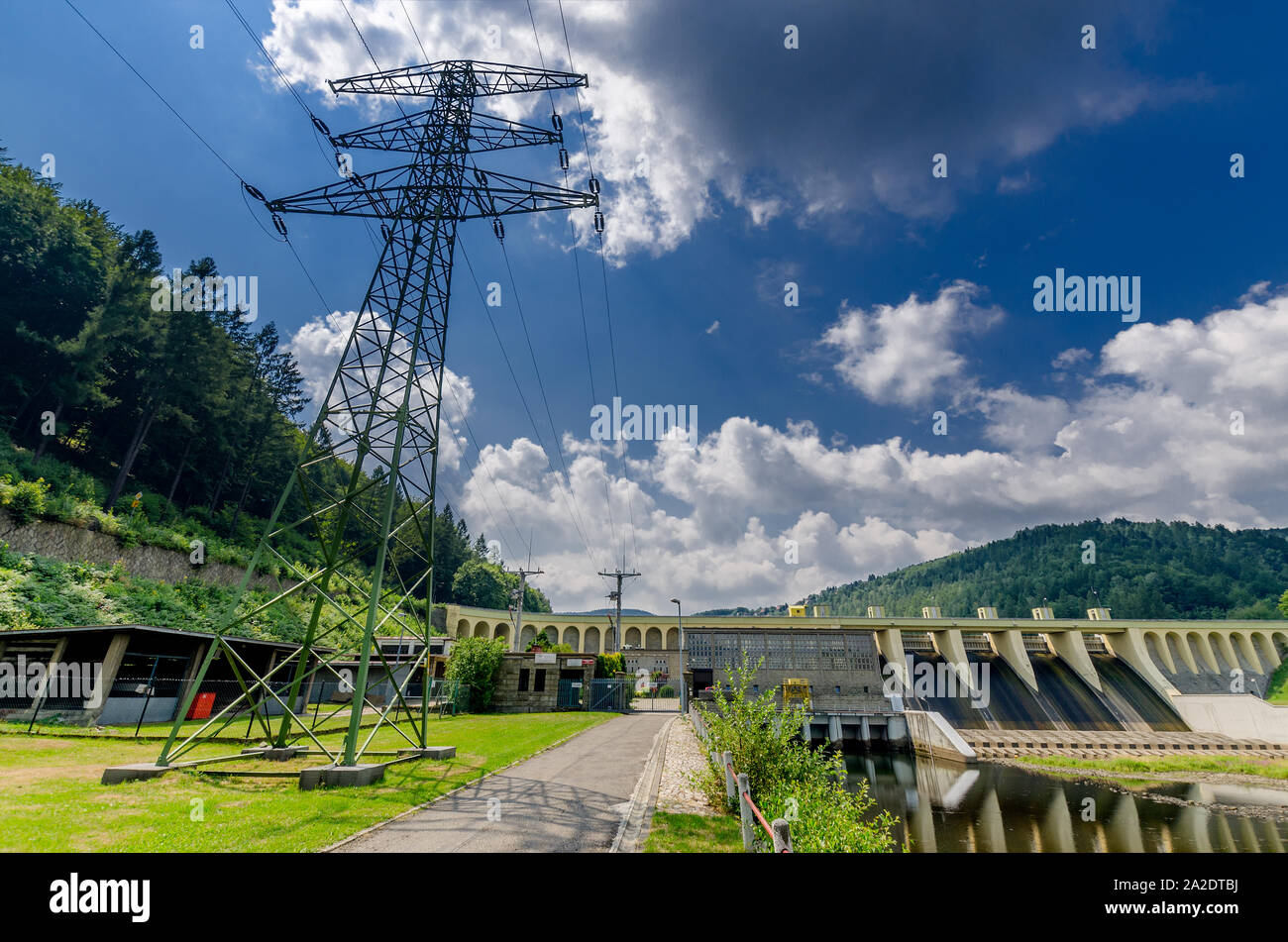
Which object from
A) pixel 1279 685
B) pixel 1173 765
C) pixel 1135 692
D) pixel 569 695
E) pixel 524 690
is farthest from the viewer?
pixel 1279 685

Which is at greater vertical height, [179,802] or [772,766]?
[179,802]

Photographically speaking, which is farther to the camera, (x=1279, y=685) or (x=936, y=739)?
(x=1279, y=685)

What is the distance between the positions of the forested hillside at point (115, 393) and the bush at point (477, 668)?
1414cm

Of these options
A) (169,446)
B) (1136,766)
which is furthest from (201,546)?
(1136,766)

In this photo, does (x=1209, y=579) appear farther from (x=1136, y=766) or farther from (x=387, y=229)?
(x=387, y=229)

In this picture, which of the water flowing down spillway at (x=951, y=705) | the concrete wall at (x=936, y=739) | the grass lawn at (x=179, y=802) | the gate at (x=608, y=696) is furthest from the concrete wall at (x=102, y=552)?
the water flowing down spillway at (x=951, y=705)

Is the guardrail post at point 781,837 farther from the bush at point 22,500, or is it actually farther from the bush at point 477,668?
the bush at point 22,500

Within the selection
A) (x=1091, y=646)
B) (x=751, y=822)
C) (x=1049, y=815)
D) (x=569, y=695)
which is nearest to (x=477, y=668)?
(x=569, y=695)

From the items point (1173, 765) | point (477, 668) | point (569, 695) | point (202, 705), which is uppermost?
point (202, 705)

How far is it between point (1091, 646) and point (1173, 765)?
37.0m

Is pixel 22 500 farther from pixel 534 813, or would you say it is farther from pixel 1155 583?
pixel 1155 583

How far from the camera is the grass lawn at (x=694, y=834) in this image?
9.08 m

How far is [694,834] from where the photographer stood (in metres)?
10.1
